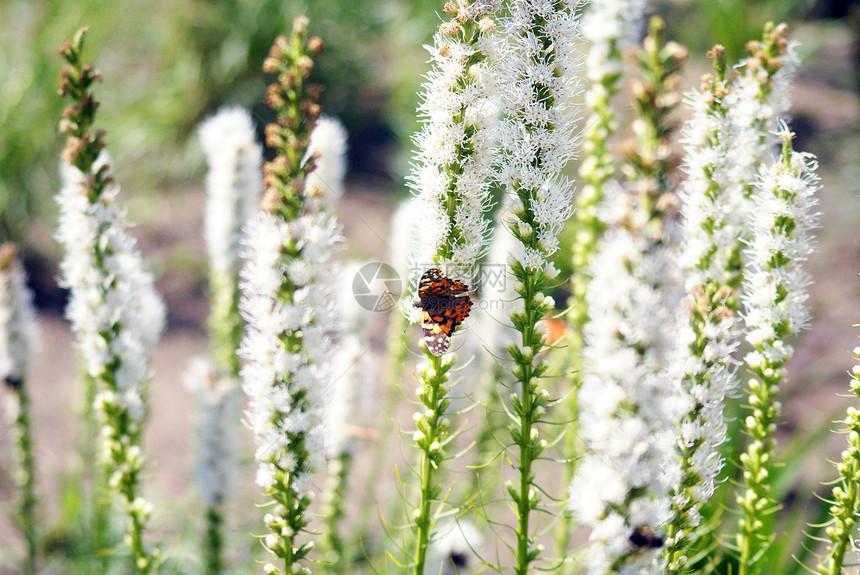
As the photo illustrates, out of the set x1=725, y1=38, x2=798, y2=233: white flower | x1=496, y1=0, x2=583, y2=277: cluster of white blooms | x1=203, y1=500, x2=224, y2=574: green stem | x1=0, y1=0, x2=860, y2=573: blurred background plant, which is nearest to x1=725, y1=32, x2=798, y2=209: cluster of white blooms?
x1=725, y1=38, x2=798, y2=233: white flower

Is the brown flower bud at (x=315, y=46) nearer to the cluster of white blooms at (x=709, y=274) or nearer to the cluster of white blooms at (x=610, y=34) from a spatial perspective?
the cluster of white blooms at (x=709, y=274)

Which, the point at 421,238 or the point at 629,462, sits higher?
the point at 421,238

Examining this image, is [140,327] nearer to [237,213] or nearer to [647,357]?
[237,213]

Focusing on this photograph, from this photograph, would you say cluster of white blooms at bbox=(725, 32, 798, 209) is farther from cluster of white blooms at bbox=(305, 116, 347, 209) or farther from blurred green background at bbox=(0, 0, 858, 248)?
blurred green background at bbox=(0, 0, 858, 248)

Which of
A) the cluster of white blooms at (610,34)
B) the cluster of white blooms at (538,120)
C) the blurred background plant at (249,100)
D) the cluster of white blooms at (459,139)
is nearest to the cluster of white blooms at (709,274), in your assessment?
the cluster of white blooms at (538,120)

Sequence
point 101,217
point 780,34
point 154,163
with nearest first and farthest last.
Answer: point 780,34
point 101,217
point 154,163

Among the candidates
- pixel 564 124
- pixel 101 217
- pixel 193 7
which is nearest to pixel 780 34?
pixel 564 124

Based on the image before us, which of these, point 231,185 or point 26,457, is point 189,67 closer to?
point 231,185
